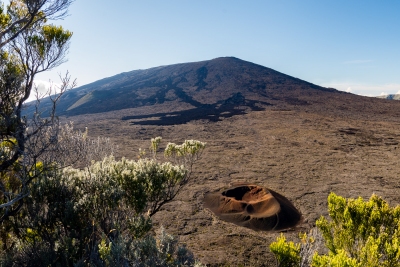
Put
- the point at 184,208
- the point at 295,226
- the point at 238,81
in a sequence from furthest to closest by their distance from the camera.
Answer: the point at 238,81
the point at 184,208
the point at 295,226

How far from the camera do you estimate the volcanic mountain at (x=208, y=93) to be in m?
60.6

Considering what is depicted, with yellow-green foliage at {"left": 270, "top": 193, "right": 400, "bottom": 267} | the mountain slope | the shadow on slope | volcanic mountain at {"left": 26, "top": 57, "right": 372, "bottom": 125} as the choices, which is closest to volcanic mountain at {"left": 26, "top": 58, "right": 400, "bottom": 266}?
the shadow on slope

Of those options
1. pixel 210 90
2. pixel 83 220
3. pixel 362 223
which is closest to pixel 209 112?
pixel 210 90

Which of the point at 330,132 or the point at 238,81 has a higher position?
the point at 238,81

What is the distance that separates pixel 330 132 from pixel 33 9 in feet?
120

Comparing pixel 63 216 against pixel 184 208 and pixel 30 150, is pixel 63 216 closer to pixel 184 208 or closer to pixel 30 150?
pixel 30 150

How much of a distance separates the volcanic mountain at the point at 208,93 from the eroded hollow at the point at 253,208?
32.3 m

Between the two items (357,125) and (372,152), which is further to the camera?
(357,125)

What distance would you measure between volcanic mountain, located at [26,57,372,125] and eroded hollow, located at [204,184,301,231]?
1272 inches

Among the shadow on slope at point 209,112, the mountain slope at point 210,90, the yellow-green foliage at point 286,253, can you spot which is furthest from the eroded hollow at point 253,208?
the mountain slope at point 210,90

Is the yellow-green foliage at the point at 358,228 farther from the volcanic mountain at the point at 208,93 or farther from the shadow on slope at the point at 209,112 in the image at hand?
the volcanic mountain at the point at 208,93

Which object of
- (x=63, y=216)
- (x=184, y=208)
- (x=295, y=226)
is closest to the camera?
(x=63, y=216)

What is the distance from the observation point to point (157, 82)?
326 feet

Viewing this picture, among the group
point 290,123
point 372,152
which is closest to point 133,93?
point 290,123
